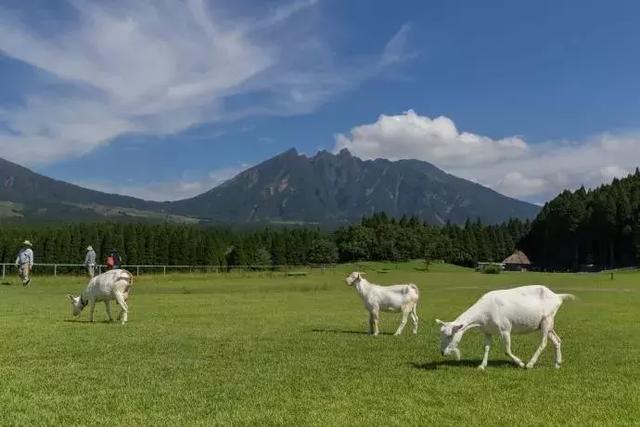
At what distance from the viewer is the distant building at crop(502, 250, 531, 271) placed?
161 m

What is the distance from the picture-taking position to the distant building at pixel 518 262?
6339 inches

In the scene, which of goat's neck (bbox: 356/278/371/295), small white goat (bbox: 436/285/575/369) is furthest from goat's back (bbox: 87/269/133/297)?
small white goat (bbox: 436/285/575/369)

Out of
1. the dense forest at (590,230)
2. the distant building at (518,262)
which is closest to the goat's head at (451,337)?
the dense forest at (590,230)

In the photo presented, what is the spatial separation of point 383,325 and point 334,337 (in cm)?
444

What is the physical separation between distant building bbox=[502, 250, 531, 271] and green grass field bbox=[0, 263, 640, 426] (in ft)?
469

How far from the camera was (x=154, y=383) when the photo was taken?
12.2 metres

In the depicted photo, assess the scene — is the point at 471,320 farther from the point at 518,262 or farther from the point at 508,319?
the point at 518,262

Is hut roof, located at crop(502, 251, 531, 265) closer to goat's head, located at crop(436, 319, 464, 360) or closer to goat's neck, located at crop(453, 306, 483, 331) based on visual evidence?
goat's neck, located at crop(453, 306, 483, 331)

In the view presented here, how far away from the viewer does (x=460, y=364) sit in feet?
47.9

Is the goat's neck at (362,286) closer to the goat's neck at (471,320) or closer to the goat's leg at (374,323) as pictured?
the goat's leg at (374,323)

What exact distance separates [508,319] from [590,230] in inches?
5866

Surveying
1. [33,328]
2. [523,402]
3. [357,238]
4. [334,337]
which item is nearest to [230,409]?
[523,402]

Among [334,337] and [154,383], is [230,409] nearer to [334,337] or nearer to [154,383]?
Answer: [154,383]

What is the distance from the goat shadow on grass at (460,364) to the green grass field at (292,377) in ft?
0.14
